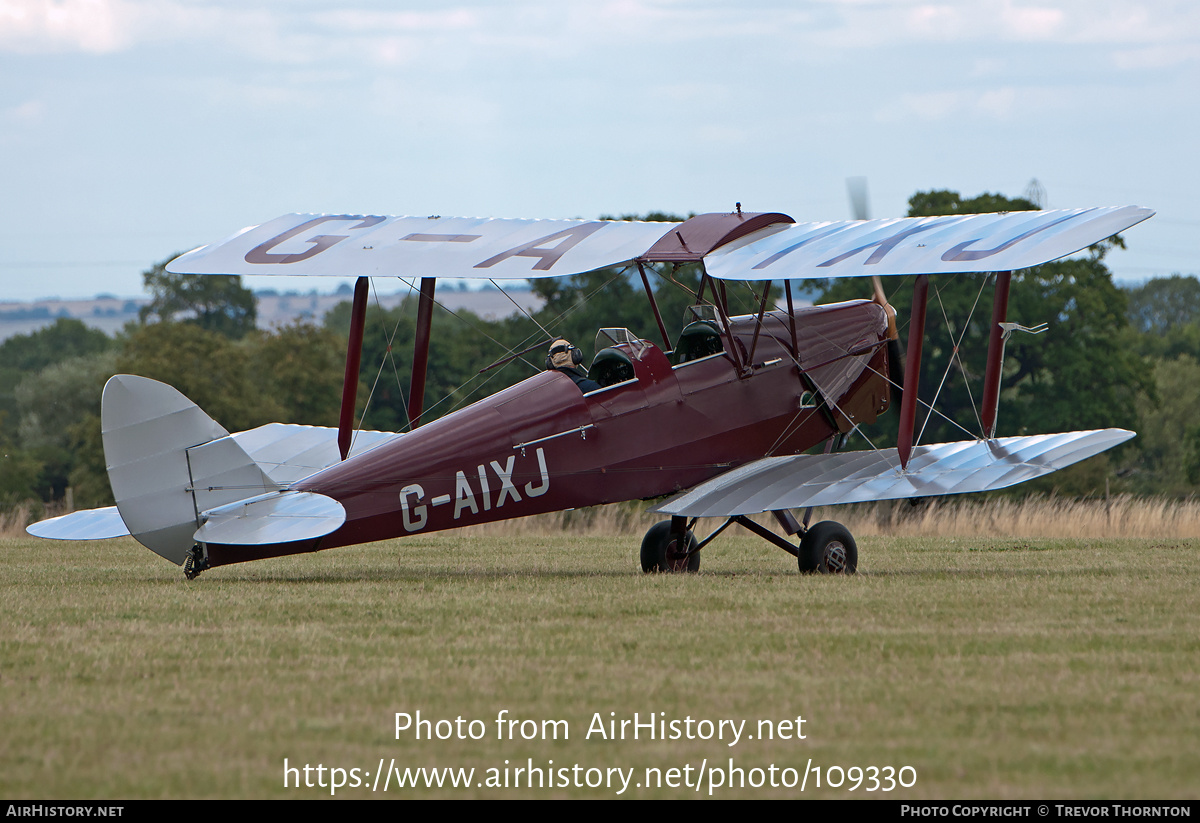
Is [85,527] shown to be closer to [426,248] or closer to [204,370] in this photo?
[426,248]

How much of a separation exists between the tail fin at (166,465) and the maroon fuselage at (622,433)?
1.04ft

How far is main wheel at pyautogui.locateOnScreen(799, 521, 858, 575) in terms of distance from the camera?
10.2 meters

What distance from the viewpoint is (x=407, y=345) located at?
46.6 metres

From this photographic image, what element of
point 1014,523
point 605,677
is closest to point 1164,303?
point 1014,523

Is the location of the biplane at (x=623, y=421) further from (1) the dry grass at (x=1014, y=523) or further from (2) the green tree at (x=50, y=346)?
(2) the green tree at (x=50, y=346)

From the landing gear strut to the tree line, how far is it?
56.6ft

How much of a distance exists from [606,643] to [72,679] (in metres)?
2.31

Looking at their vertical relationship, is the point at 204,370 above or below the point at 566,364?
above

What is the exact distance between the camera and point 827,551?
1020 cm

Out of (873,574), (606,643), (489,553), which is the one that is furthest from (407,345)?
(606,643)

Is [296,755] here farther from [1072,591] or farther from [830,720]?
[1072,591]

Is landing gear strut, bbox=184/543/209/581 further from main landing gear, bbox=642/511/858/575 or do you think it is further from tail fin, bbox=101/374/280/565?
main landing gear, bbox=642/511/858/575

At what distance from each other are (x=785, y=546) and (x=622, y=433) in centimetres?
145

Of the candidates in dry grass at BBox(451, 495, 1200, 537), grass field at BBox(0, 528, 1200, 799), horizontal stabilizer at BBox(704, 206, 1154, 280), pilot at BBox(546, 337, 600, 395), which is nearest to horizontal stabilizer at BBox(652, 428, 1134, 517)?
grass field at BBox(0, 528, 1200, 799)
